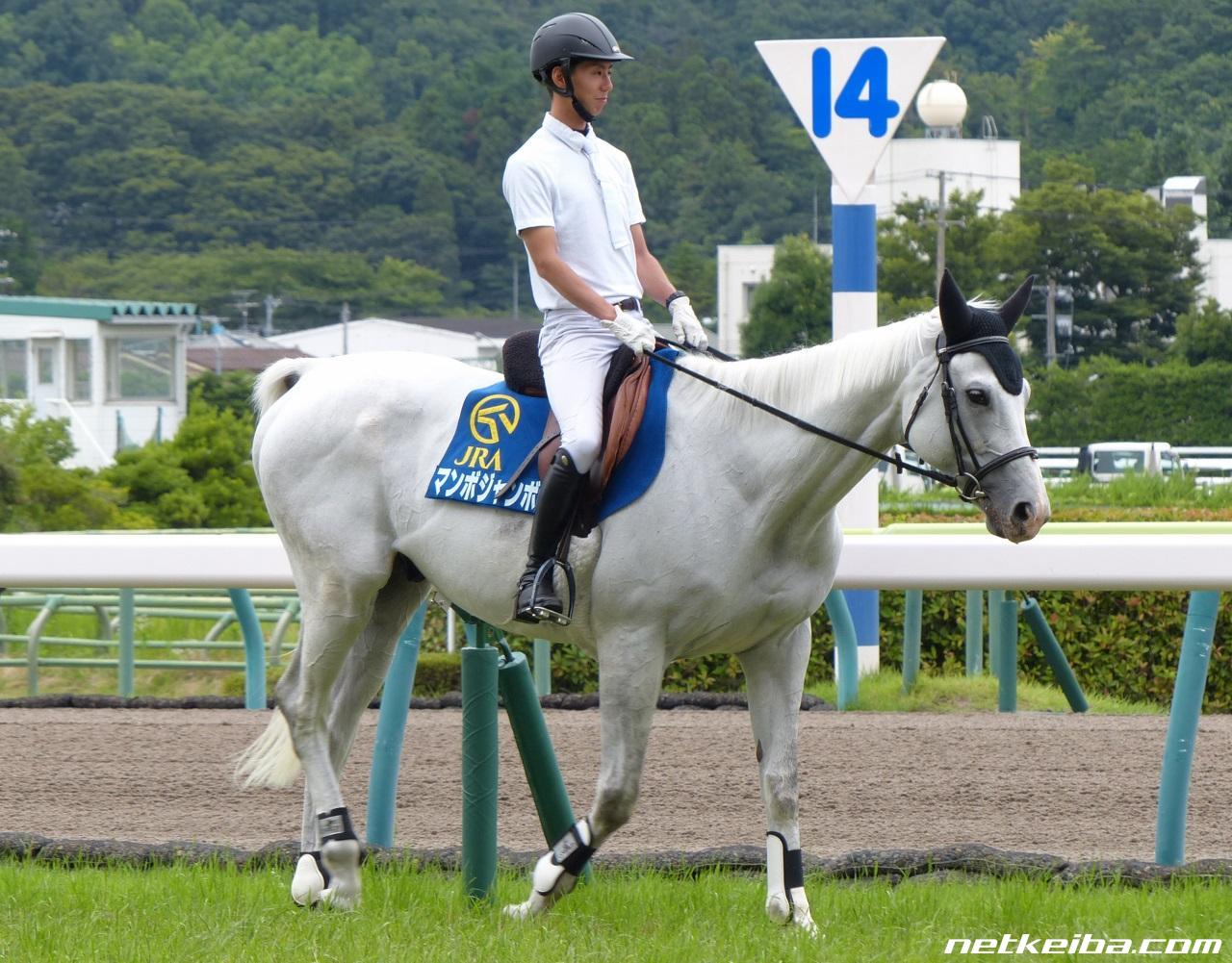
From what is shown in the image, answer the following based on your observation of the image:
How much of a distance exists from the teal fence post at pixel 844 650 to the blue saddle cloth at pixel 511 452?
3010mm

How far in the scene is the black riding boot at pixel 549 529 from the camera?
495cm

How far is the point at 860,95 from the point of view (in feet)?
31.4

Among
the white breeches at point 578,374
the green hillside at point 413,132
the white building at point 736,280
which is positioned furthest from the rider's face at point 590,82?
the green hillside at point 413,132

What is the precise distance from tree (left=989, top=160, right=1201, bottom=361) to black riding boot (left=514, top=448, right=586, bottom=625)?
54.7 meters

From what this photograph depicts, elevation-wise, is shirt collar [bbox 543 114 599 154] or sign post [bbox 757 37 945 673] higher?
sign post [bbox 757 37 945 673]

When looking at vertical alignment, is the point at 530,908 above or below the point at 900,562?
below

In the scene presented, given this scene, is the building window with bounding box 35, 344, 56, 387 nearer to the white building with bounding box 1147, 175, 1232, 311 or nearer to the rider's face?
the rider's face

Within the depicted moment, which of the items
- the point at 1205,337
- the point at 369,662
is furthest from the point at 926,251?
the point at 369,662

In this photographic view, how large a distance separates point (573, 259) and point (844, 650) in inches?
140

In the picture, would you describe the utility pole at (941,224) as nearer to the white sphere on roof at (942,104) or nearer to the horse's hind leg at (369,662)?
the white sphere on roof at (942,104)

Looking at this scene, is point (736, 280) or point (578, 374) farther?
point (736, 280)

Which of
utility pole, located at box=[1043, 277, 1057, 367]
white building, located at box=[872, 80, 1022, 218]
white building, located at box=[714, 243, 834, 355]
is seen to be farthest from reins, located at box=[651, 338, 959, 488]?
white building, located at box=[714, 243, 834, 355]

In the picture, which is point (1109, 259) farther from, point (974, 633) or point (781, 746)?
point (781, 746)

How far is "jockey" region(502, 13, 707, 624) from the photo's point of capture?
499 cm
